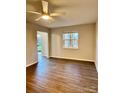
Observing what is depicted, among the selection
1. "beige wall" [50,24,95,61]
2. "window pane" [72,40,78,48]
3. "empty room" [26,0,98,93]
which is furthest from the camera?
"window pane" [72,40,78,48]

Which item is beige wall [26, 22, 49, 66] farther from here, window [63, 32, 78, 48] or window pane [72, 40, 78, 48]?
window pane [72, 40, 78, 48]

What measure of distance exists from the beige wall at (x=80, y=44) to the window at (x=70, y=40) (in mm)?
273

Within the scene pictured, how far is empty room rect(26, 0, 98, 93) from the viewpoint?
2.93 meters

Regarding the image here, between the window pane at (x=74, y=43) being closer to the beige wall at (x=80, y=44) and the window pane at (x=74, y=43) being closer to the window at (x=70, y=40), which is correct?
the window at (x=70, y=40)

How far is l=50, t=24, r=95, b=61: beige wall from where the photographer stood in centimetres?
512

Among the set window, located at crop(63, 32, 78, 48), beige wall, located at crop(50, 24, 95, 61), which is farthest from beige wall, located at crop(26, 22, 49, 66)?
window, located at crop(63, 32, 78, 48)

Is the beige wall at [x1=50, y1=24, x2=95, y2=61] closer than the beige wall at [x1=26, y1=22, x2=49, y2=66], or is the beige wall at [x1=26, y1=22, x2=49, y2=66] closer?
the beige wall at [x1=26, y1=22, x2=49, y2=66]

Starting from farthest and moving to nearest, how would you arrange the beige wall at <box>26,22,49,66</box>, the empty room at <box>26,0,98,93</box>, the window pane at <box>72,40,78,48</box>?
the window pane at <box>72,40,78,48</box> < the beige wall at <box>26,22,49,66</box> < the empty room at <box>26,0,98,93</box>

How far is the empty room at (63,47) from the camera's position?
9.61 ft

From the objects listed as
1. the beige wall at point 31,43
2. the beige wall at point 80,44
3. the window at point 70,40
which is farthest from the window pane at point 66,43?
the beige wall at point 31,43
